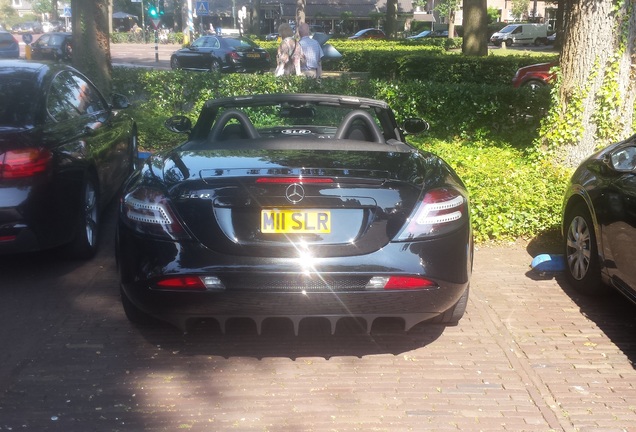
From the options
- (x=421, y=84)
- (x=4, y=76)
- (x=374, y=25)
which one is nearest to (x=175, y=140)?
(x=421, y=84)

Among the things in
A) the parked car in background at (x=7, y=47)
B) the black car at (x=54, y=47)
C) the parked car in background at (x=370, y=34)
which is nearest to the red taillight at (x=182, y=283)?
the parked car in background at (x=7, y=47)

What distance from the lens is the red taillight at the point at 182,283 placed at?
3.97 m

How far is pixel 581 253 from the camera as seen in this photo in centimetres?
562

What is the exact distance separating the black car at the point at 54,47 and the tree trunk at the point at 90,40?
914 inches

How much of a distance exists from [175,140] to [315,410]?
7.98 m

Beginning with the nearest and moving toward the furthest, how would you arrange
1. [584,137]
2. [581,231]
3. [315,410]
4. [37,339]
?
[315,410]
[37,339]
[581,231]
[584,137]

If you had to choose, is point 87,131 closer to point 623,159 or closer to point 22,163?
point 22,163

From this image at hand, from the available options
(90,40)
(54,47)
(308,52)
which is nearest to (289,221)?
(308,52)

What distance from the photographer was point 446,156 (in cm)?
789

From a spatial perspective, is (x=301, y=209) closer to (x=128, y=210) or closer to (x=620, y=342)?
(x=128, y=210)

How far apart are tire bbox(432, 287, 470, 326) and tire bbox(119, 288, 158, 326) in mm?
1827

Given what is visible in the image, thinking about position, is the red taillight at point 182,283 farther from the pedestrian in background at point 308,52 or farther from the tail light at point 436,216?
the pedestrian in background at point 308,52

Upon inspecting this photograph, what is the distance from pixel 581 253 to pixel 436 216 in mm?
2034

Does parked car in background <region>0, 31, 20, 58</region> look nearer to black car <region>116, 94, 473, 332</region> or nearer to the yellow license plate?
black car <region>116, 94, 473, 332</region>
